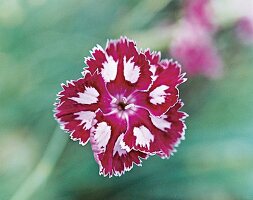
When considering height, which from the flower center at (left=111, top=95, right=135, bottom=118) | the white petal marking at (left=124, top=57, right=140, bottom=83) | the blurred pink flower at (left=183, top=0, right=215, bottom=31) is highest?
the blurred pink flower at (left=183, top=0, right=215, bottom=31)

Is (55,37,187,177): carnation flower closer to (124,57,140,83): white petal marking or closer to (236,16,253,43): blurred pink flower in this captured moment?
(124,57,140,83): white petal marking

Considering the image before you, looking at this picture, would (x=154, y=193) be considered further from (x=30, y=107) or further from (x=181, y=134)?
(x=30, y=107)

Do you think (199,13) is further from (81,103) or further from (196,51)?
(81,103)

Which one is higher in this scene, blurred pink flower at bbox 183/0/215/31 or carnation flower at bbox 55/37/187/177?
blurred pink flower at bbox 183/0/215/31

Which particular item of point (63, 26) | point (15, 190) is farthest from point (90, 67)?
point (15, 190)

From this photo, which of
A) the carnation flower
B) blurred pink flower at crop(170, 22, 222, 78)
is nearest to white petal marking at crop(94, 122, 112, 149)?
the carnation flower

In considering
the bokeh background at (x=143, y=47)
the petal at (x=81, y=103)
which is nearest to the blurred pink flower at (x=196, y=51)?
the bokeh background at (x=143, y=47)
